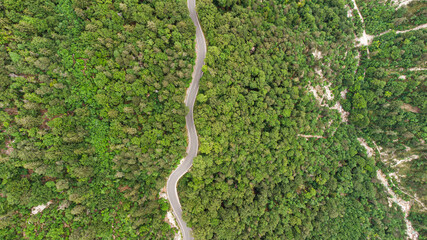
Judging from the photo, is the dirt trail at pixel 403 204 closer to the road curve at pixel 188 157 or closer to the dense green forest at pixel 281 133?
the dense green forest at pixel 281 133

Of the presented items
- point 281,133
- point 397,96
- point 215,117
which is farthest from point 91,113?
point 397,96

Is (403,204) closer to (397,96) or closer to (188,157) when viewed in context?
(397,96)

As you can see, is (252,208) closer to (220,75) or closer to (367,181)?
(220,75)

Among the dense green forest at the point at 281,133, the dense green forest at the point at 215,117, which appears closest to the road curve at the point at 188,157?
the dense green forest at the point at 215,117

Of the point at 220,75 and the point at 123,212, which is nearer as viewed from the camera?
the point at 123,212

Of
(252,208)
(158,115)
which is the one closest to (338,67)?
(252,208)

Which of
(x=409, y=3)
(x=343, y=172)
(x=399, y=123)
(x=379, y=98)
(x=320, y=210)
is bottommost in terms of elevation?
(x=320, y=210)

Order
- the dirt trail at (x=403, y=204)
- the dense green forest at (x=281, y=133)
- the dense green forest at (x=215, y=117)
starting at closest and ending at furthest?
the dense green forest at (x=215, y=117) < the dense green forest at (x=281, y=133) < the dirt trail at (x=403, y=204)
